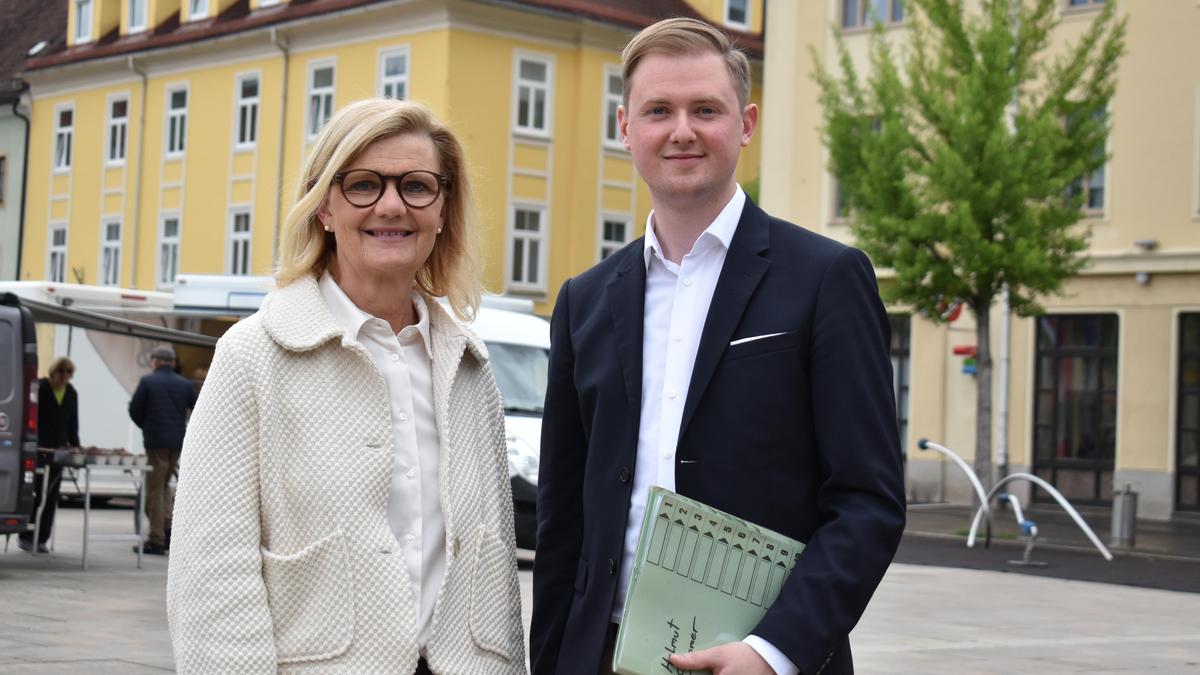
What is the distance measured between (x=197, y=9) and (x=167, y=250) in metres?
6.25

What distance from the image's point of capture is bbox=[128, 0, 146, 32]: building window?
49625mm

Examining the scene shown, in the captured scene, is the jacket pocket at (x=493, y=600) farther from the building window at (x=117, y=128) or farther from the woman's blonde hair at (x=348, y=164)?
the building window at (x=117, y=128)

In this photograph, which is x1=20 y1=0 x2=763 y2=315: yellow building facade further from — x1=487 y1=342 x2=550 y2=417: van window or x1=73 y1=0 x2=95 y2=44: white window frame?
x1=487 y1=342 x2=550 y2=417: van window

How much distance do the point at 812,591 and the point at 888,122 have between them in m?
23.0

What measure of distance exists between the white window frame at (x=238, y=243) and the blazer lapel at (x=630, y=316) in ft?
138

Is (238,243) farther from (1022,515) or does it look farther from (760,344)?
(760,344)

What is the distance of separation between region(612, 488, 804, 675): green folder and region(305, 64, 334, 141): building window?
4074 cm

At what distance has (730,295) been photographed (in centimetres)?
346

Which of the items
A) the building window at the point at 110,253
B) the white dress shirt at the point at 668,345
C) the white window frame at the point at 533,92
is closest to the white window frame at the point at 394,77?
the white window frame at the point at 533,92

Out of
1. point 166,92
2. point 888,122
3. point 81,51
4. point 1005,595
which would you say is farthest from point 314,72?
point 1005,595

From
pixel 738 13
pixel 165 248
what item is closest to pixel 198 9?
pixel 165 248

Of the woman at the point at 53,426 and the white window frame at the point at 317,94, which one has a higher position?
the white window frame at the point at 317,94

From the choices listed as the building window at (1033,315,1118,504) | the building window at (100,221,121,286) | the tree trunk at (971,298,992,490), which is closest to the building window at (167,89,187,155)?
the building window at (100,221,121,286)

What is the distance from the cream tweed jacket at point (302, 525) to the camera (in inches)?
127
